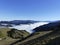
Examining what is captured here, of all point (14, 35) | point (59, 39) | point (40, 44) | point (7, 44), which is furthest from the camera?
point (14, 35)

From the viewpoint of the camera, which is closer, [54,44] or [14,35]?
[54,44]

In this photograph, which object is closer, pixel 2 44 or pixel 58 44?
pixel 58 44

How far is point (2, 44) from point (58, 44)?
11839 millimetres

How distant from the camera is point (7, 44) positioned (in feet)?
79.6

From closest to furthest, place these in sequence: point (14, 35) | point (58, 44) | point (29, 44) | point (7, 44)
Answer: point (58, 44) < point (29, 44) < point (7, 44) < point (14, 35)

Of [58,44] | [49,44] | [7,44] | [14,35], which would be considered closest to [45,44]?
[49,44]

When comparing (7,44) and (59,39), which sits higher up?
(59,39)

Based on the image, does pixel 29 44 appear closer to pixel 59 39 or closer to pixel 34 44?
pixel 34 44

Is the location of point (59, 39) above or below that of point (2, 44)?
above

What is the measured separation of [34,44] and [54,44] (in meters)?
3.36

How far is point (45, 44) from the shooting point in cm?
1670

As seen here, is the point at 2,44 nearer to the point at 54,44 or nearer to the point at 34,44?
the point at 34,44

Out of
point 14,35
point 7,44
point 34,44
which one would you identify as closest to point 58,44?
point 34,44

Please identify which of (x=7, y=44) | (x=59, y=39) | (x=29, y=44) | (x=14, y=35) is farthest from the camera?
(x=14, y=35)
